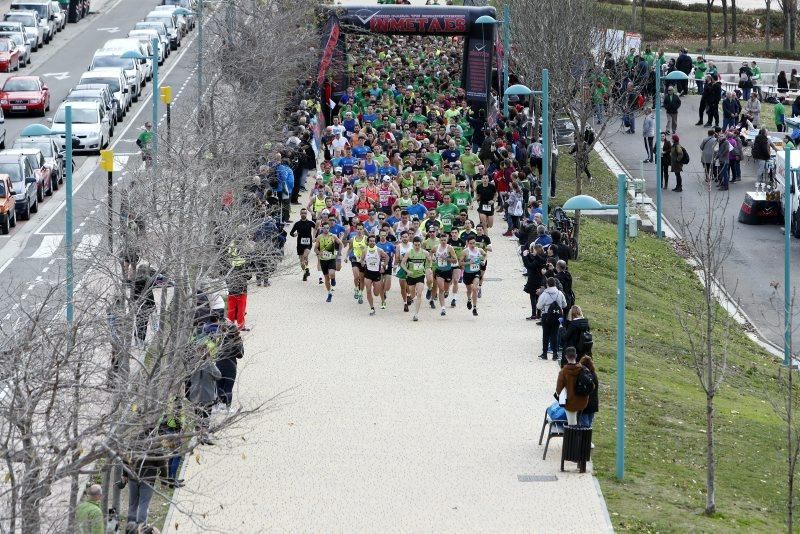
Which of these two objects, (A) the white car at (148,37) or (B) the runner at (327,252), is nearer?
(B) the runner at (327,252)

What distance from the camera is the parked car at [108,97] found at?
51.0 metres

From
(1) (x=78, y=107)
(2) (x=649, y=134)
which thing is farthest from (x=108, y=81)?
(2) (x=649, y=134)

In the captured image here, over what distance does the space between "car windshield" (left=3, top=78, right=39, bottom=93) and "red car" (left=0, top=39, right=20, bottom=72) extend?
769 cm

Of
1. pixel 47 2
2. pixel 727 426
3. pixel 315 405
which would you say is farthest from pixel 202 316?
pixel 47 2

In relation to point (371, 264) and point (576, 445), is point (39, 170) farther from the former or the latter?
point (576, 445)

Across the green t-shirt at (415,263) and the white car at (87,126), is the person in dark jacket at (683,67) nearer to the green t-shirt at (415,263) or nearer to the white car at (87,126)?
the white car at (87,126)

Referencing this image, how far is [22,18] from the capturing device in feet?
220

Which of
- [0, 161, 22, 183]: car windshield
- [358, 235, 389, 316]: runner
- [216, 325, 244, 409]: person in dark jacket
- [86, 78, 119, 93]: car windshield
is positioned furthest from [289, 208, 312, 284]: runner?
[86, 78, 119, 93]: car windshield

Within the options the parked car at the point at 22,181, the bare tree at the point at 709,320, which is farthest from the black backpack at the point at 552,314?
the parked car at the point at 22,181

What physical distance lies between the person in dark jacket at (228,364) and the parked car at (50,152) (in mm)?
20445

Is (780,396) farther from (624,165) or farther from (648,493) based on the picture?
(624,165)

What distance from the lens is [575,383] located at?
2261 cm

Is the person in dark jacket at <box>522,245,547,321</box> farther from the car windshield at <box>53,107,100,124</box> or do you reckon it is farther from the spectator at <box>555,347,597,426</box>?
the car windshield at <box>53,107,100,124</box>

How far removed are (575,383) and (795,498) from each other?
12.8 feet
